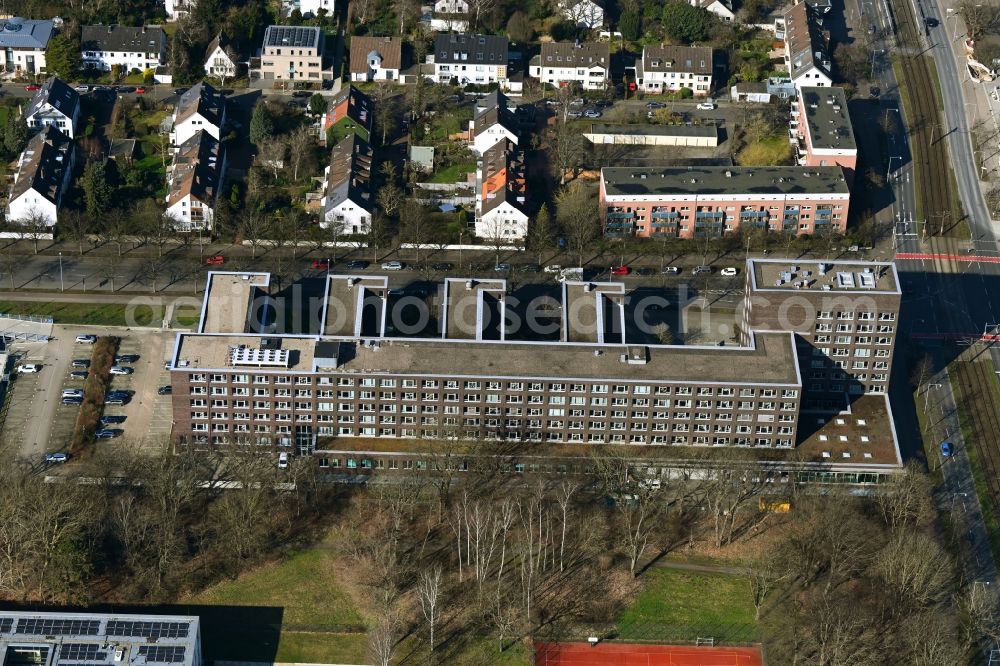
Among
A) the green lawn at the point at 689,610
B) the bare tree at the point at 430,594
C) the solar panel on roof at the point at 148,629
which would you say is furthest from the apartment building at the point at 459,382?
the solar panel on roof at the point at 148,629

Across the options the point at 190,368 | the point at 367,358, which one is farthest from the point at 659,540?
the point at 190,368

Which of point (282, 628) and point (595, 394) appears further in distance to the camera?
point (595, 394)

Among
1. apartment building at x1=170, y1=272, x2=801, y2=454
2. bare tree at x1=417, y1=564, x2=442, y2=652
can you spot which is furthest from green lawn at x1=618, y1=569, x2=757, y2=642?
apartment building at x1=170, y1=272, x2=801, y2=454

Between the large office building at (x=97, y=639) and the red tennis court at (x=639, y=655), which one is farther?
the red tennis court at (x=639, y=655)

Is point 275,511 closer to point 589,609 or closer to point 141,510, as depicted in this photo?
point 141,510

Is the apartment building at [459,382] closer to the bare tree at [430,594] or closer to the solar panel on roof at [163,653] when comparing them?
the bare tree at [430,594]

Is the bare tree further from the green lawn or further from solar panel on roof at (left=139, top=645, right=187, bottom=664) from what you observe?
solar panel on roof at (left=139, top=645, right=187, bottom=664)
